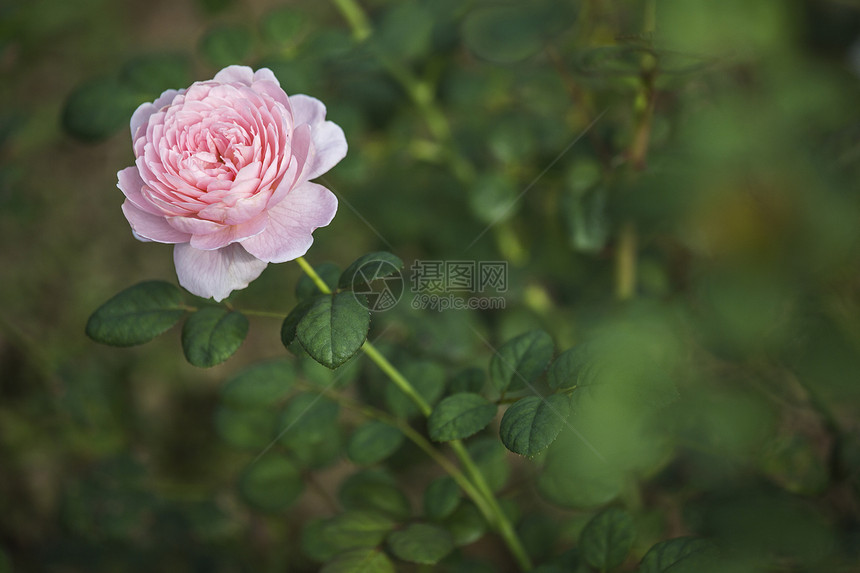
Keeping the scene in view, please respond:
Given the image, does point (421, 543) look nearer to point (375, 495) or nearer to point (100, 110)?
point (375, 495)

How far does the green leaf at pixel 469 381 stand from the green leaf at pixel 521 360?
5 centimetres

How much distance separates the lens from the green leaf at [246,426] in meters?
0.91

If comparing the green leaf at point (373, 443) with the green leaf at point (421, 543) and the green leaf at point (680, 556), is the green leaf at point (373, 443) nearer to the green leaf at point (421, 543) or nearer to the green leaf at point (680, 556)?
the green leaf at point (421, 543)

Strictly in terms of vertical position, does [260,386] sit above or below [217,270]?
below

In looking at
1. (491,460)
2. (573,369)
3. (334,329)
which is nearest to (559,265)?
(491,460)

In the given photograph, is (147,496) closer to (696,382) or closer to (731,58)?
(696,382)

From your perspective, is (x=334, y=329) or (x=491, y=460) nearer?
(x=334, y=329)

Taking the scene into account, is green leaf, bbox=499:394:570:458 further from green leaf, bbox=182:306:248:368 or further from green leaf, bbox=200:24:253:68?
green leaf, bbox=200:24:253:68

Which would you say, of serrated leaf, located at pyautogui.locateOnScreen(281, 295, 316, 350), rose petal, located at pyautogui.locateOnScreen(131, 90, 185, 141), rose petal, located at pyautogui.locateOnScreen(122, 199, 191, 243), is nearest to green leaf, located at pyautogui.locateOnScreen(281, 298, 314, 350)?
serrated leaf, located at pyautogui.locateOnScreen(281, 295, 316, 350)

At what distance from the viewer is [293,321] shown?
0.59 meters

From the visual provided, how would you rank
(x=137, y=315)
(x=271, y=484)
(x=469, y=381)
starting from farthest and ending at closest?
(x=271, y=484)
(x=469, y=381)
(x=137, y=315)

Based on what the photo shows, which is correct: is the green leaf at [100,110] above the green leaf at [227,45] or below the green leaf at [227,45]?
below

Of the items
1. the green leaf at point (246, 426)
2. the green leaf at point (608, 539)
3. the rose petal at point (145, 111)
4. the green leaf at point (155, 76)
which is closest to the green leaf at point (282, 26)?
the green leaf at point (155, 76)

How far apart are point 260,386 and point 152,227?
0.30 metres
